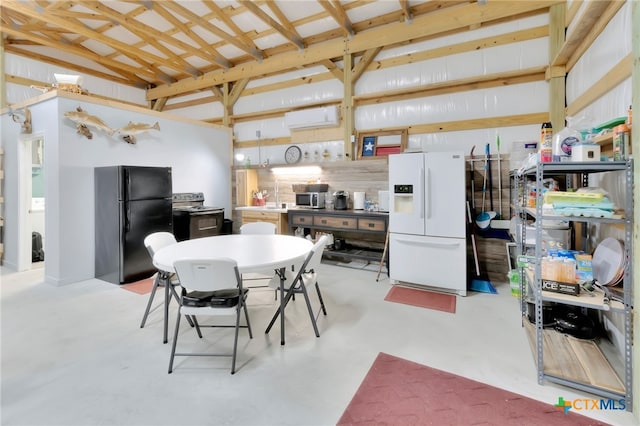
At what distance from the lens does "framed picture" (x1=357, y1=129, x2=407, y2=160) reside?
4711 millimetres

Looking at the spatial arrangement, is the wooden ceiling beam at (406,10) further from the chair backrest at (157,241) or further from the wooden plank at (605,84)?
the chair backrest at (157,241)

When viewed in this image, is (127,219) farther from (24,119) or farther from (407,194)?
(407,194)

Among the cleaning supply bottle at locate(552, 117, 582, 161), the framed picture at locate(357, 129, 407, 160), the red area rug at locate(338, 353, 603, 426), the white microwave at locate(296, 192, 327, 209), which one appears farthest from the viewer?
the white microwave at locate(296, 192, 327, 209)

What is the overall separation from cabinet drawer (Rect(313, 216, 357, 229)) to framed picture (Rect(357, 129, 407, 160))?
1.12 m

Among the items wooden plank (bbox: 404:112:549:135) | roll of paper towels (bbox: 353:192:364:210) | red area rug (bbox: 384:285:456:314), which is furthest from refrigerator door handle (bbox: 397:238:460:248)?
wooden plank (bbox: 404:112:549:135)

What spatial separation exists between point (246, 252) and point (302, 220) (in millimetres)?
2444

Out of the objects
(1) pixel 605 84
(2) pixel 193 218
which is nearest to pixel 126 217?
(2) pixel 193 218

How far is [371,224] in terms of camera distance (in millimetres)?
4324

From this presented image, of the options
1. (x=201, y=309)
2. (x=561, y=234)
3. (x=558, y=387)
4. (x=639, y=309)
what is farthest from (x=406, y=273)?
(x=201, y=309)

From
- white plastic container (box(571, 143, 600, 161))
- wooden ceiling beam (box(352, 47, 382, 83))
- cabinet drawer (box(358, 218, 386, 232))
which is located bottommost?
cabinet drawer (box(358, 218, 386, 232))

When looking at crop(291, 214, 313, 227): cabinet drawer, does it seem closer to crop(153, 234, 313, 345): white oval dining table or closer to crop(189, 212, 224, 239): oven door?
crop(189, 212, 224, 239): oven door

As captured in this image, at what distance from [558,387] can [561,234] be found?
1263mm

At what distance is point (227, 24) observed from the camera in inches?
189

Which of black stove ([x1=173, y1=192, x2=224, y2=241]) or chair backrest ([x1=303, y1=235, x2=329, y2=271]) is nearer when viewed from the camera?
chair backrest ([x1=303, y1=235, x2=329, y2=271])
